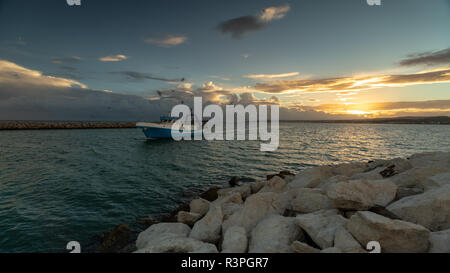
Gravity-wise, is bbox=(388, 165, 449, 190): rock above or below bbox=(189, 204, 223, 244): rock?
above

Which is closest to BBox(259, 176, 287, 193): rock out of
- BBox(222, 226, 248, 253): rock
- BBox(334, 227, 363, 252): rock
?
BBox(222, 226, 248, 253): rock

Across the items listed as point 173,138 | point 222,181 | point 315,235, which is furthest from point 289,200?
point 173,138

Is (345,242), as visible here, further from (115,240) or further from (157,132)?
(157,132)

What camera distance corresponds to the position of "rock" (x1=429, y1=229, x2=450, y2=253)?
2797 mm

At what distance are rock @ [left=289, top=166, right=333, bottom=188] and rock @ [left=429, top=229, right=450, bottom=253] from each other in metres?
4.48

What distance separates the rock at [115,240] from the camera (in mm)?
5693

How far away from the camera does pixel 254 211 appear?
5.35 m

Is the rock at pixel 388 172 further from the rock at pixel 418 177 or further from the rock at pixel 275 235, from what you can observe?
the rock at pixel 275 235

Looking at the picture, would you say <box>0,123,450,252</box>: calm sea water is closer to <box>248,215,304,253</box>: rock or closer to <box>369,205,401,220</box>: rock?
<box>248,215,304,253</box>: rock

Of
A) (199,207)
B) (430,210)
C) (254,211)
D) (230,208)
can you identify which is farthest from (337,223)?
(199,207)

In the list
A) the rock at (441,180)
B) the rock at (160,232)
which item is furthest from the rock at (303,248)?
the rock at (441,180)

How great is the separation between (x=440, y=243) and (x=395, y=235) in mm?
723

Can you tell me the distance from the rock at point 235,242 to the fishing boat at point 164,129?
36190mm
